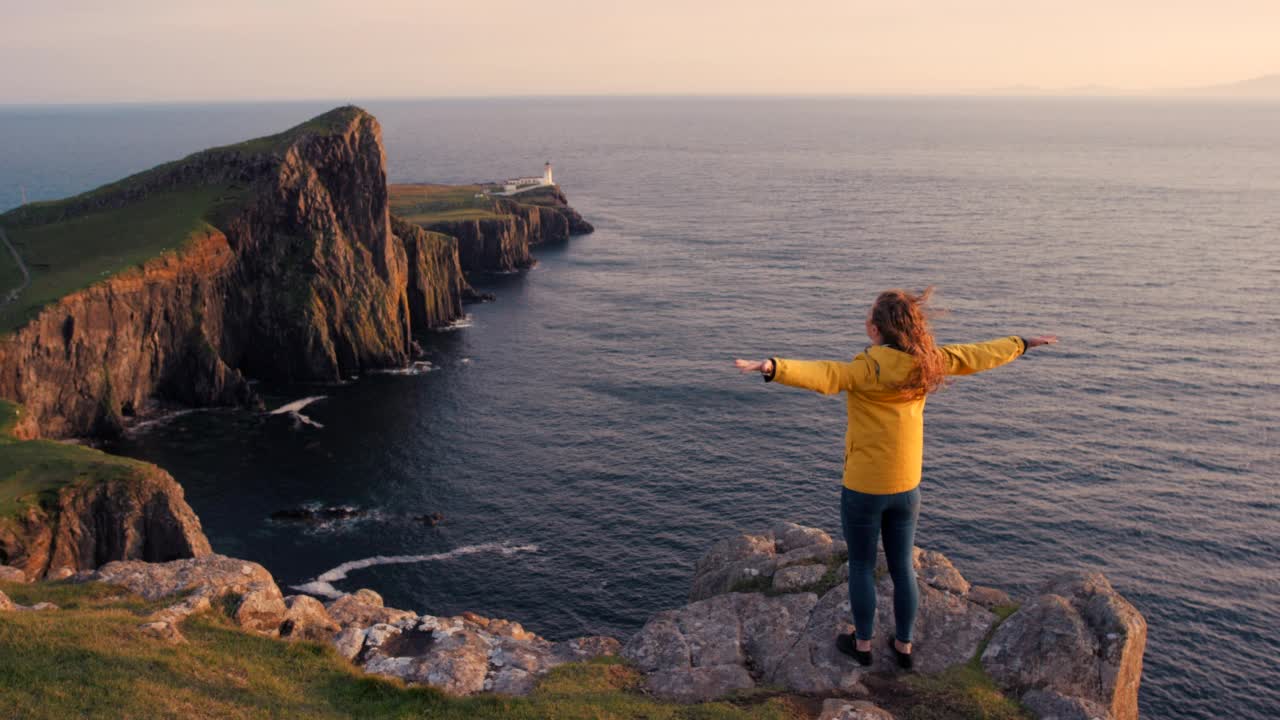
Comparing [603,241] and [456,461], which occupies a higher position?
[603,241]

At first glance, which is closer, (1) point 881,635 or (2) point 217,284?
(1) point 881,635

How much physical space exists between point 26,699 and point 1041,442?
66950 mm

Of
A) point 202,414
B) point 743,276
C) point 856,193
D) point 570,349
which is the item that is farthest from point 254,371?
point 856,193

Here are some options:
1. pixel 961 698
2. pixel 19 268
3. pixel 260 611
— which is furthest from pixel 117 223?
pixel 961 698

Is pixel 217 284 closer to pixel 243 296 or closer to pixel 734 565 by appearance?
pixel 243 296

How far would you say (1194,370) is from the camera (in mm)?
78812

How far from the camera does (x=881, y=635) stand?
54.2ft

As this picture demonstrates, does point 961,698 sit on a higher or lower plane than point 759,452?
higher

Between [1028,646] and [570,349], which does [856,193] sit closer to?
[570,349]

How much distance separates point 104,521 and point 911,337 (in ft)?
145

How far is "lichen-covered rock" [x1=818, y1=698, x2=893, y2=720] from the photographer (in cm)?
1398

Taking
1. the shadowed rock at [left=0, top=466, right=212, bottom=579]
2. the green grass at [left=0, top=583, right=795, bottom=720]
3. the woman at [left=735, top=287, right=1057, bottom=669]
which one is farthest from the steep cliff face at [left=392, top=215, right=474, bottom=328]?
the woman at [left=735, top=287, right=1057, bottom=669]

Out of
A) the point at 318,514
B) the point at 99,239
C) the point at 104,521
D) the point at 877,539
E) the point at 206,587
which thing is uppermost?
the point at 99,239

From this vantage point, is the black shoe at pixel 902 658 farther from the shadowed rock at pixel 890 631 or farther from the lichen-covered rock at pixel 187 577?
the lichen-covered rock at pixel 187 577
